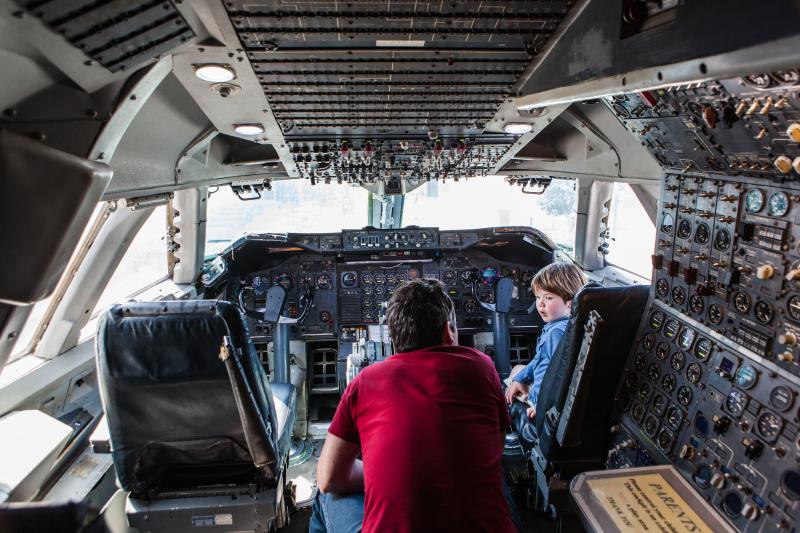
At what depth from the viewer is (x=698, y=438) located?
2064mm

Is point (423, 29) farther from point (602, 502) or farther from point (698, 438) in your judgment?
point (698, 438)

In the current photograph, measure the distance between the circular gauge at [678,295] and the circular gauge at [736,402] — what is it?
1.70 feet

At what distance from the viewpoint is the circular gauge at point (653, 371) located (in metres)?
2.36

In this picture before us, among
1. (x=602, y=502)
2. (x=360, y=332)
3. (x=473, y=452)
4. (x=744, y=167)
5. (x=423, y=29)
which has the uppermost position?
(x=423, y=29)

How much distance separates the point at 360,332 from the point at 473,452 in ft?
11.9

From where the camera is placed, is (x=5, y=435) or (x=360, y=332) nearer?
(x=5, y=435)

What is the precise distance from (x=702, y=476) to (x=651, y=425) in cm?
35

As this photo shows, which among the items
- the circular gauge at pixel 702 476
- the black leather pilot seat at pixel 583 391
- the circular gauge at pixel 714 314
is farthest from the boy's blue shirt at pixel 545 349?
the circular gauge at pixel 702 476

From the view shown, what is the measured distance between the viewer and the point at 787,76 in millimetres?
1252

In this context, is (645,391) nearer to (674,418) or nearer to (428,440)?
(674,418)

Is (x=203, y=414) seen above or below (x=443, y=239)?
below

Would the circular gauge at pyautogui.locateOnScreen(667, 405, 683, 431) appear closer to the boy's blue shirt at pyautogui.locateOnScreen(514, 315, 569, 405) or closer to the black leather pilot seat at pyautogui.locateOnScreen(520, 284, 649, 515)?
the black leather pilot seat at pyautogui.locateOnScreen(520, 284, 649, 515)

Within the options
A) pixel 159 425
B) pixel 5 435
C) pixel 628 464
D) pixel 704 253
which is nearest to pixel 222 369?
pixel 159 425

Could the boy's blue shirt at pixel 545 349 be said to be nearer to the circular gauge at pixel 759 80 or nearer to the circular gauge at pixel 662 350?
the circular gauge at pixel 662 350
